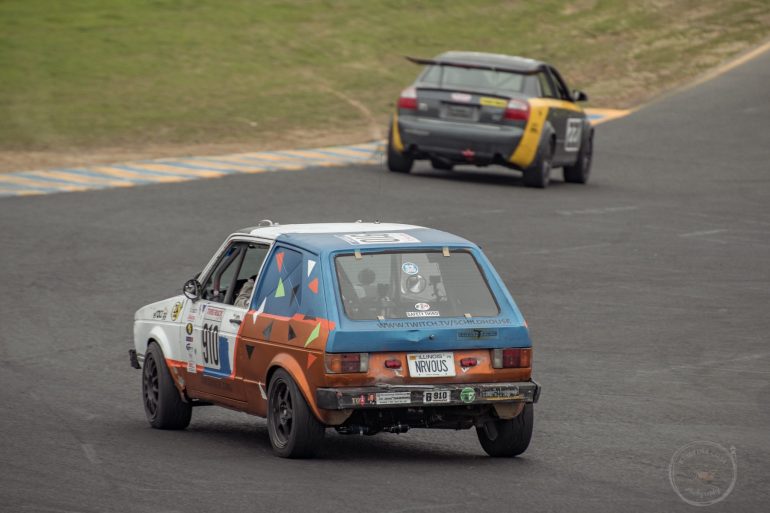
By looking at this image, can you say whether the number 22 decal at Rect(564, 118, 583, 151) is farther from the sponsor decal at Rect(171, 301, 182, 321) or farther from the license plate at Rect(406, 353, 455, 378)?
the license plate at Rect(406, 353, 455, 378)

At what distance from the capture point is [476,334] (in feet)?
29.8

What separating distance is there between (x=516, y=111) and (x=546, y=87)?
1.70 metres

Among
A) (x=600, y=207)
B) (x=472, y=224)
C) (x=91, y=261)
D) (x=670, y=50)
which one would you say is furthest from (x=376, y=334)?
(x=670, y=50)

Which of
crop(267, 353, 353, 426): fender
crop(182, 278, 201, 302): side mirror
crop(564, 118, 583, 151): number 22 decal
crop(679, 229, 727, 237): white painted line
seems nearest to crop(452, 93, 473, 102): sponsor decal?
crop(564, 118, 583, 151): number 22 decal

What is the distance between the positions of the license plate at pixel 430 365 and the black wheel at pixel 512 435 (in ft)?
1.82

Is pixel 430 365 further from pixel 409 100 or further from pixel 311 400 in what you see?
pixel 409 100

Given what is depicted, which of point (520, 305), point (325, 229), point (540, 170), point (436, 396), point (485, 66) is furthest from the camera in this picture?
point (540, 170)

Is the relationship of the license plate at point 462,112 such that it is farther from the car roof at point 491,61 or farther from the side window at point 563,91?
the side window at point 563,91

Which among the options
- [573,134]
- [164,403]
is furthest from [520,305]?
[573,134]

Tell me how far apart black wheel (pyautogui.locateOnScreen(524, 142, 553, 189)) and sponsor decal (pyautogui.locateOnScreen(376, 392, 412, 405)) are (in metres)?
14.9

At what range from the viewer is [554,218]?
21.0 m

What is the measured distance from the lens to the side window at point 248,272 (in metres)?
9.97

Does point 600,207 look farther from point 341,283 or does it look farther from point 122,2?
point 122,2

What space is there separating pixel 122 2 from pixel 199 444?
3490 centimetres
